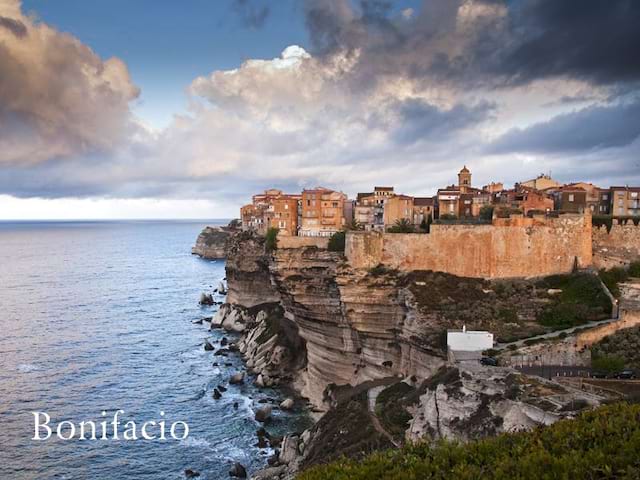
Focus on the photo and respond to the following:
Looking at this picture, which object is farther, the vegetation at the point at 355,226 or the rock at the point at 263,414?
the vegetation at the point at 355,226

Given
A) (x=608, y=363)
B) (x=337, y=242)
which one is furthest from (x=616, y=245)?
(x=337, y=242)

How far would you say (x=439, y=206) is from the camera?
53.2 m

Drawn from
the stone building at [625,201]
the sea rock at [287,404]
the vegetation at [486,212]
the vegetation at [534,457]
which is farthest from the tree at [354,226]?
the vegetation at [534,457]

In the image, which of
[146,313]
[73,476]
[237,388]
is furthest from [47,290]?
[73,476]

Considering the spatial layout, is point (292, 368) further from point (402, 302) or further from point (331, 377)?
point (402, 302)

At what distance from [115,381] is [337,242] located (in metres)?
22.8

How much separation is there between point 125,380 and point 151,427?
1008 cm

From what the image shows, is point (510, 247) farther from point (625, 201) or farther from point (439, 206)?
point (625, 201)

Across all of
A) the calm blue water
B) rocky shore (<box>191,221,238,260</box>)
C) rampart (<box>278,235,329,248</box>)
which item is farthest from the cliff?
rampart (<box>278,235,329,248</box>)

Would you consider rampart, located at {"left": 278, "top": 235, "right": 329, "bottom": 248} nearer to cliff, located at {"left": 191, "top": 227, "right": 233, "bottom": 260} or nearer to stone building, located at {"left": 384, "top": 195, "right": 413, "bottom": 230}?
stone building, located at {"left": 384, "top": 195, "right": 413, "bottom": 230}

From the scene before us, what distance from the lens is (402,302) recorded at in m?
35.8

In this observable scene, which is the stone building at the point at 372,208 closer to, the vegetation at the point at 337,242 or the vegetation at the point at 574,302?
the vegetation at the point at 337,242

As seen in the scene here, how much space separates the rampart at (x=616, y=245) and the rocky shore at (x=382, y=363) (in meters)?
7.01

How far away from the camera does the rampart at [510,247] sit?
37750mm
